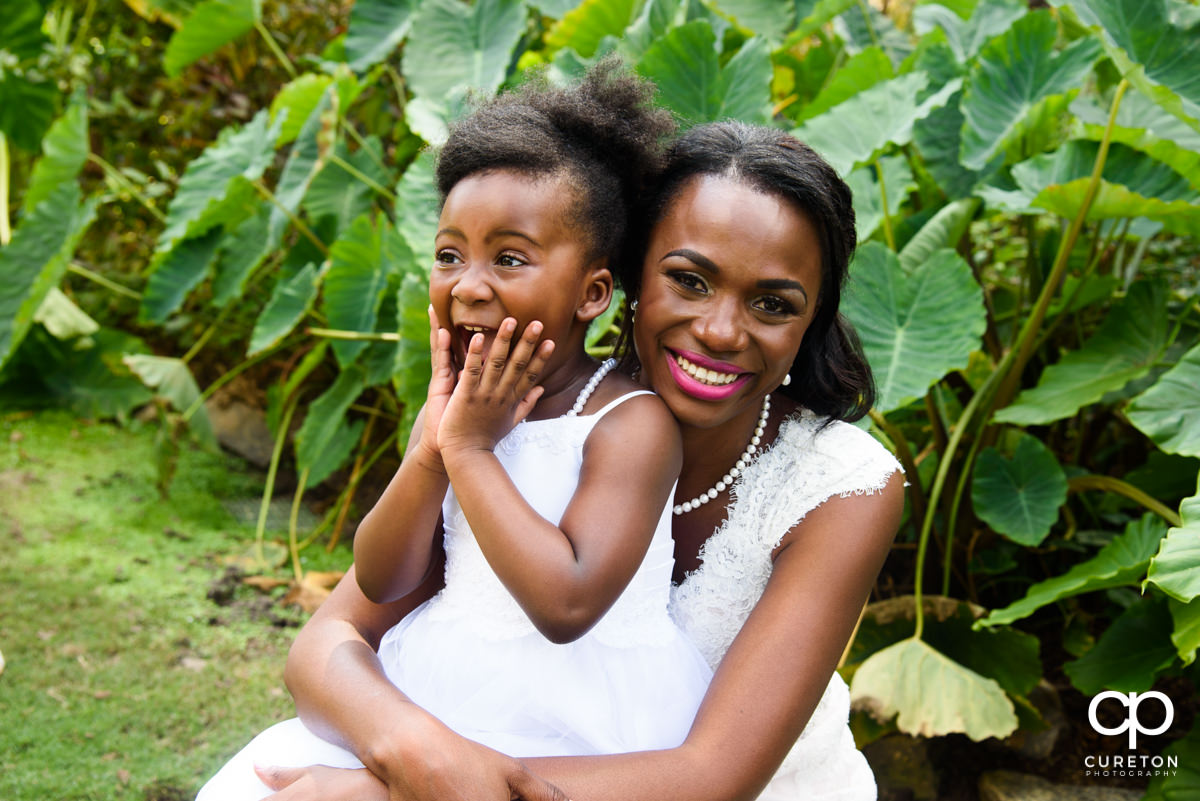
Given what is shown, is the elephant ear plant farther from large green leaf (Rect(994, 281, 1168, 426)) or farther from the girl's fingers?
the girl's fingers

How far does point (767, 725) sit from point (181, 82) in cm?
464

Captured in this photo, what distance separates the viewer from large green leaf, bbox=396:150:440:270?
279 centimetres

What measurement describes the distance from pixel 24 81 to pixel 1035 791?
4.87 metres

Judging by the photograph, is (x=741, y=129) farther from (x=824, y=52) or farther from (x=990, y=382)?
(x=824, y=52)

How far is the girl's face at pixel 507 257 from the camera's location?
4.18 feet

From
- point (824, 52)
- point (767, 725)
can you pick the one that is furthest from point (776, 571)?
point (824, 52)

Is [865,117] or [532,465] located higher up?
[865,117]

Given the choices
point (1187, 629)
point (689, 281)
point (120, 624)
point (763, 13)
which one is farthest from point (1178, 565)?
point (120, 624)

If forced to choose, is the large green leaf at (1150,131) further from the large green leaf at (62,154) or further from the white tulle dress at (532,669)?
the large green leaf at (62,154)

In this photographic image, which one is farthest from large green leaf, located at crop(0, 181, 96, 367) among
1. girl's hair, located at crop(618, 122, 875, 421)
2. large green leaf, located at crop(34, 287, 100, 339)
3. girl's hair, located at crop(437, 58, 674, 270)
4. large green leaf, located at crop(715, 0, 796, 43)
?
girl's hair, located at crop(618, 122, 875, 421)

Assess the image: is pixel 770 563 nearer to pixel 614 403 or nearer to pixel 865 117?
pixel 614 403

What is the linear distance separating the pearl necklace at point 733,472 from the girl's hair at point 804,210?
70 millimetres

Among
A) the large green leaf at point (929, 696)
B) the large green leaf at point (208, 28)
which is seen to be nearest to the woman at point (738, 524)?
the large green leaf at point (929, 696)

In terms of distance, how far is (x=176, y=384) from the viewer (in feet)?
12.2
